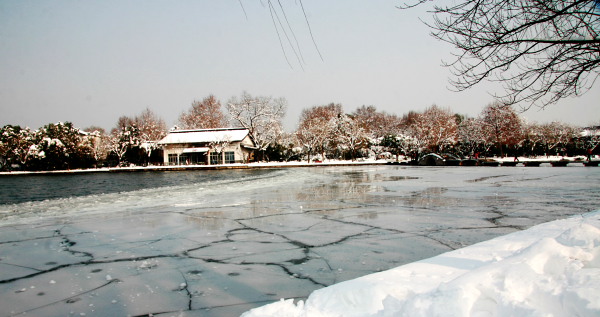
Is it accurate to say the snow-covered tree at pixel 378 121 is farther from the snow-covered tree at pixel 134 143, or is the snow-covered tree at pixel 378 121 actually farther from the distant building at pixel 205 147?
the snow-covered tree at pixel 134 143

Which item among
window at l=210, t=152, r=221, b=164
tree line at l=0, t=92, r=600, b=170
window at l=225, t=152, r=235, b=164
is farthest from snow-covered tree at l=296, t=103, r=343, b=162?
window at l=210, t=152, r=221, b=164

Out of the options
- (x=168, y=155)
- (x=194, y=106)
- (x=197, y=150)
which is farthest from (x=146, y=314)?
(x=194, y=106)

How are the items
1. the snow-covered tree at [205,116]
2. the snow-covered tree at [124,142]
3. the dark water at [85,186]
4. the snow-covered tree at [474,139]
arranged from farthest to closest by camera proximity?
the snow-covered tree at [205,116] < the snow-covered tree at [124,142] < the snow-covered tree at [474,139] < the dark water at [85,186]

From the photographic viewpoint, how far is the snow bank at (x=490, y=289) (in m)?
1.46

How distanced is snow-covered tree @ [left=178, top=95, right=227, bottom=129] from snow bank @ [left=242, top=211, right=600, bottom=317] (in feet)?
213

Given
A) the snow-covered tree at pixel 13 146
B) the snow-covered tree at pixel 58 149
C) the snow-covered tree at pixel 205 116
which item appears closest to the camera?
the snow-covered tree at pixel 58 149

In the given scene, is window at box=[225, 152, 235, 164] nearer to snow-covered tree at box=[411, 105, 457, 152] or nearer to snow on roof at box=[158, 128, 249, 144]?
snow on roof at box=[158, 128, 249, 144]

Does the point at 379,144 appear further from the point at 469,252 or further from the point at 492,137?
the point at 469,252

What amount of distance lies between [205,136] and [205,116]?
46.8 feet

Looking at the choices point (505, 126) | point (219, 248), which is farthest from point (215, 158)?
point (219, 248)

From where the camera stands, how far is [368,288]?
1.98m

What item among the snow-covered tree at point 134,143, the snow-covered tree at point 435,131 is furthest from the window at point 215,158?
the snow-covered tree at point 435,131

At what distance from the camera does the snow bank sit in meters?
1.46

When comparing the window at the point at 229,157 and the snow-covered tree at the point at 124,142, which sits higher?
the snow-covered tree at the point at 124,142
